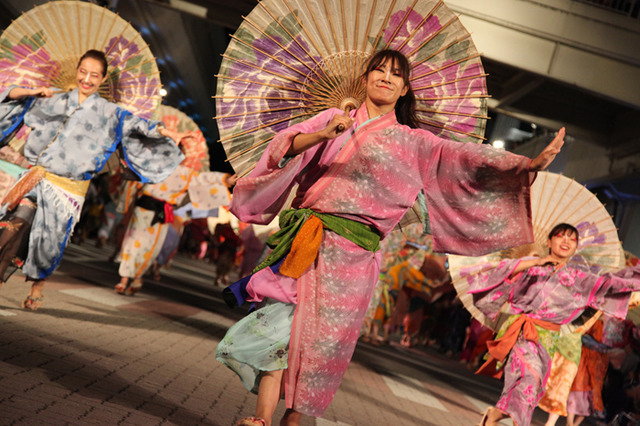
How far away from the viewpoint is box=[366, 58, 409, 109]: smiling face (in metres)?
3.64

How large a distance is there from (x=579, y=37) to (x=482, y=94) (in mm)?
8060

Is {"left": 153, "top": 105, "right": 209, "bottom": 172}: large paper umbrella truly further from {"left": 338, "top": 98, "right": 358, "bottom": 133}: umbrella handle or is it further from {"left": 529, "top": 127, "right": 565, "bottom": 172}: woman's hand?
{"left": 529, "top": 127, "right": 565, "bottom": 172}: woman's hand

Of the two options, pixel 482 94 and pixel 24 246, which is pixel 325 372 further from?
pixel 24 246

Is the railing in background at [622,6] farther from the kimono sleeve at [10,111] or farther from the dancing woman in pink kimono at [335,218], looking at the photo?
the dancing woman in pink kimono at [335,218]

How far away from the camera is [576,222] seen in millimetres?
6746

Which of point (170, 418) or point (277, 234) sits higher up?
point (277, 234)

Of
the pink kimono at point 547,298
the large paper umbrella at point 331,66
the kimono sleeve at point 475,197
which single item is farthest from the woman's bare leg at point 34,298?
the pink kimono at point 547,298

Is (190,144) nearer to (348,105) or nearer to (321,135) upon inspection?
(348,105)

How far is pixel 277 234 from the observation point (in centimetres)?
352

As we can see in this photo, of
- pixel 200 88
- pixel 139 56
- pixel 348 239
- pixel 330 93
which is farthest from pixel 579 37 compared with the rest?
pixel 200 88

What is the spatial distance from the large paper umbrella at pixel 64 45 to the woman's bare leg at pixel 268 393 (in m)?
3.96

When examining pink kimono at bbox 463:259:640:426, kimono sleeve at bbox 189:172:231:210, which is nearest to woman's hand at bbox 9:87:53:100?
pink kimono at bbox 463:259:640:426

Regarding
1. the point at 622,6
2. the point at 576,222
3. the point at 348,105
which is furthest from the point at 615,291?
the point at 622,6

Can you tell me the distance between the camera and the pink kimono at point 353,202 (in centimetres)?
337
